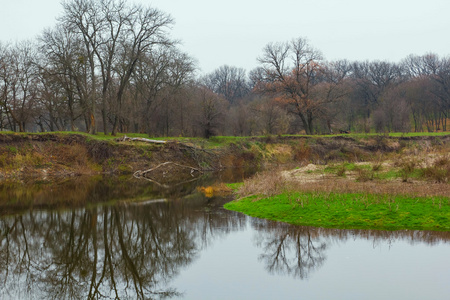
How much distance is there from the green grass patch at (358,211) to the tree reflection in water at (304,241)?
52cm

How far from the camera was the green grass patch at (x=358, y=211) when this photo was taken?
36.9 feet

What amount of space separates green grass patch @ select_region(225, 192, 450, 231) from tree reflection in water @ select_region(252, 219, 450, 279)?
52cm

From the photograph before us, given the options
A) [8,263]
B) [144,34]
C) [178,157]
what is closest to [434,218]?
[8,263]

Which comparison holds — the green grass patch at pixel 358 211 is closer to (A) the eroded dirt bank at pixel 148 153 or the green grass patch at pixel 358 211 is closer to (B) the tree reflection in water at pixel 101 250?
(B) the tree reflection in water at pixel 101 250

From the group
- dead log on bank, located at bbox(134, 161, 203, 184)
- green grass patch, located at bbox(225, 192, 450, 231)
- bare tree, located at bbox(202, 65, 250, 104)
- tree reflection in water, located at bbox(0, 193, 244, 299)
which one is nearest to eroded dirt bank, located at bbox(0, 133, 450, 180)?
dead log on bank, located at bbox(134, 161, 203, 184)

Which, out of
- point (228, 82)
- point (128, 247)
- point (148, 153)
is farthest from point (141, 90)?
point (228, 82)

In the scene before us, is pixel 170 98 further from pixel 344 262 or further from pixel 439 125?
pixel 439 125

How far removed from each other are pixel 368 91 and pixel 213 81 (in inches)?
1482

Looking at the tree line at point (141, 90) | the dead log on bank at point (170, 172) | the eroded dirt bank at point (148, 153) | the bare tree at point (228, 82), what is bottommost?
the dead log on bank at point (170, 172)

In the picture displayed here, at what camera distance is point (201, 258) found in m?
9.65

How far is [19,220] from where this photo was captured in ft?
47.4

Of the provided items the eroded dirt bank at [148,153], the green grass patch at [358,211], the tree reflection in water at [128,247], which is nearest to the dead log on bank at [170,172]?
the eroded dirt bank at [148,153]

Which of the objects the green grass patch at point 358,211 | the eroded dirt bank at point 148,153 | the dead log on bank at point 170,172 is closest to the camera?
the green grass patch at point 358,211

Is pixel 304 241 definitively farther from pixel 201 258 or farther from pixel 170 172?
pixel 170 172
